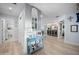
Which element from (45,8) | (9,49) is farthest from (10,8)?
Result: (9,49)

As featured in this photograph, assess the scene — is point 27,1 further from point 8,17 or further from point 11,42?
point 11,42

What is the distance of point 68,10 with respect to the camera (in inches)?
79.0

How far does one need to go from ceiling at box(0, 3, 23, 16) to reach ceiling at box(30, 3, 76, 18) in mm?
316

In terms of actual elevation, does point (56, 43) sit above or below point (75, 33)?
below

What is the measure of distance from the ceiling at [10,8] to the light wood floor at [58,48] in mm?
908

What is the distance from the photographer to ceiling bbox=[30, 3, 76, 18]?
6.54 ft

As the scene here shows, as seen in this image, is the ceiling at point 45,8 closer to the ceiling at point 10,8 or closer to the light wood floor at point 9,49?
the ceiling at point 10,8

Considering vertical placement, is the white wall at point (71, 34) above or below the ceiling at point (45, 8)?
below

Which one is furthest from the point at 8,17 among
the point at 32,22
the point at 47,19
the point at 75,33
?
the point at 75,33

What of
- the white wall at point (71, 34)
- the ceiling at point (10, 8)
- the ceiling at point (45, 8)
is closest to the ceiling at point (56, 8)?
the ceiling at point (45, 8)

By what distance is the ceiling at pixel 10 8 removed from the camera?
1979 millimetres

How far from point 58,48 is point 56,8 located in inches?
35.4

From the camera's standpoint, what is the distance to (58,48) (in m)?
2.06

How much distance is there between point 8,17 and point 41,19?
0.74 metres
